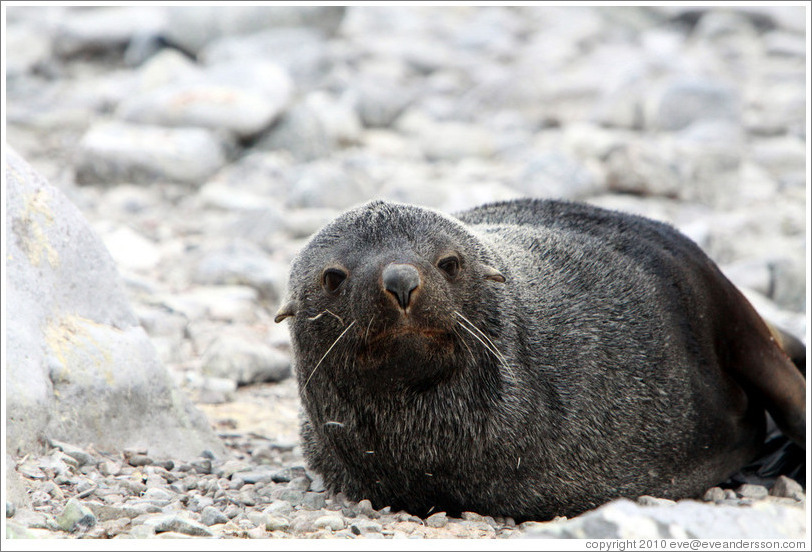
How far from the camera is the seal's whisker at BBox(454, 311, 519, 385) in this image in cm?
411

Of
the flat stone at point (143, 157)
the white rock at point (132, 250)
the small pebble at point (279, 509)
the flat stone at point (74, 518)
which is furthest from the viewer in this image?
the flat stone at point (143, 157)

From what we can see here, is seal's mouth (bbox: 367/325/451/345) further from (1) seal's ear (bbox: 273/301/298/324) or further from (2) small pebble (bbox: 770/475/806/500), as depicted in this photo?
(2) small pebble (bbox: 770/475/806/500)

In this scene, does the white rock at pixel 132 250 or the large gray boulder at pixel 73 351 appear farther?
the white rock at pixel 132 250

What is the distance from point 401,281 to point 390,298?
10 centimetres

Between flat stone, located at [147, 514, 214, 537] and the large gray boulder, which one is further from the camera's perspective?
the large gray boulder

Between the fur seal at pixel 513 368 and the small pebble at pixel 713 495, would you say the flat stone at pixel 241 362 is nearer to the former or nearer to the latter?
the fur seal at pixel 513 368

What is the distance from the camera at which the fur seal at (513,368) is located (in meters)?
4.11

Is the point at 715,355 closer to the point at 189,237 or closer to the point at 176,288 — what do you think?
the point at 176,288

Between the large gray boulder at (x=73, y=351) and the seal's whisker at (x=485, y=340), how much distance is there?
6.10 feet

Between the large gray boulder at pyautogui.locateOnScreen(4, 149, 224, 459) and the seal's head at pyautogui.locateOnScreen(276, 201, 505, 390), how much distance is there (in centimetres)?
104

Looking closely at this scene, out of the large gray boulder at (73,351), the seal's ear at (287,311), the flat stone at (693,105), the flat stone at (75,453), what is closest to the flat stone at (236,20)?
the flat stone at (693,105)

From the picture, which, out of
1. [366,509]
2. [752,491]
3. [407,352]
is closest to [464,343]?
[407,352]

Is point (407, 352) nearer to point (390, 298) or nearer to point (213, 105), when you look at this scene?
point (390, 298)

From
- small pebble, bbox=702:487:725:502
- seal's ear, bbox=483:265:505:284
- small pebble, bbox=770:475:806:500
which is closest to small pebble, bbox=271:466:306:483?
seal's ear, bbox=483:265:505:284
